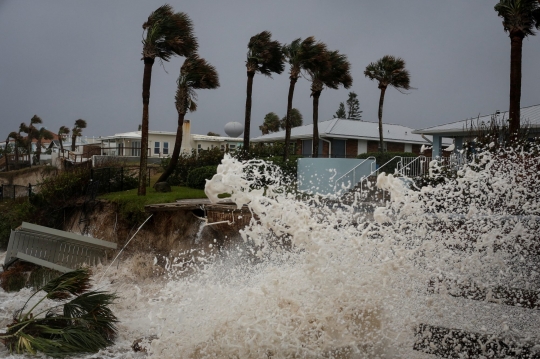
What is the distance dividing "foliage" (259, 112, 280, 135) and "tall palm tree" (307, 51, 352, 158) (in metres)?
26.9

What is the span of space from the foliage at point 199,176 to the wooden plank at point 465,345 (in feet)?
48.4

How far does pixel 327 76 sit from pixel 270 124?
97.7ft

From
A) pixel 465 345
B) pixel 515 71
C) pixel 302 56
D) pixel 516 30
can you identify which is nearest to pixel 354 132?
pixel 302 56

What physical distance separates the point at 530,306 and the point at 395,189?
3.45m

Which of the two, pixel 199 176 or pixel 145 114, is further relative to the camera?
pixel 199 176

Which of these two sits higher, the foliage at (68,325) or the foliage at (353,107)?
the foliage at (353,107)

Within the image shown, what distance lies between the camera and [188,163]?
997 inches

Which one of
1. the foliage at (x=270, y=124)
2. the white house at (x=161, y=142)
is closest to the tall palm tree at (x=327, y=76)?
the white house at (x=161, y=142)

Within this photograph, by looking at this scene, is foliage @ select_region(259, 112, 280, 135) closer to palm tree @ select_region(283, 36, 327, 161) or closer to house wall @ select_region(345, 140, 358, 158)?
house wall @ select_region(345, 140, 358, 158)

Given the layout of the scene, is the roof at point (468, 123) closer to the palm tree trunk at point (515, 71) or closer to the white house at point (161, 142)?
the palm tree trunk at point (515, 71)

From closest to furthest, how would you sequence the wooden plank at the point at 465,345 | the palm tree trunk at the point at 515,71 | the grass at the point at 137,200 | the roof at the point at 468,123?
the wooden plank at the point at 465,345 < the palm tree trunk at the point at 515,71 < the grass at the point at 137,200 < the roof at the point at 468,123

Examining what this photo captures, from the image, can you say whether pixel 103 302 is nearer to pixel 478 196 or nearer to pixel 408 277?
pixel 408 277

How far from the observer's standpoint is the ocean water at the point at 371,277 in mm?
7910

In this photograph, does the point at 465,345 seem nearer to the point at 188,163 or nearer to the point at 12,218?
the point at 12,218
